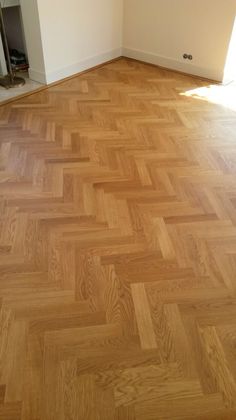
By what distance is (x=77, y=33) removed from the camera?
3734 mm

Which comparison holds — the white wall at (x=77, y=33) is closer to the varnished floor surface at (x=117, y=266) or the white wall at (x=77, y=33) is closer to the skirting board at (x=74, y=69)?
the skirting board at (x=74, y=69)

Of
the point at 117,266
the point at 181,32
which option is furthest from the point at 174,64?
the point at 117,266

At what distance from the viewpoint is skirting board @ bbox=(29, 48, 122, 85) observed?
370 centimetres

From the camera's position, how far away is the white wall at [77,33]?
341 cm

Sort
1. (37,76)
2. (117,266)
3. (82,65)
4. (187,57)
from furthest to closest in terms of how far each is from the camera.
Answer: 1. (82,65)
2. (187,57)
3. (37,76)
4. (117,266)

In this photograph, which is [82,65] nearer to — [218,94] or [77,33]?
[77,33]

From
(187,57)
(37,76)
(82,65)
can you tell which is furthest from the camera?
(82,65)

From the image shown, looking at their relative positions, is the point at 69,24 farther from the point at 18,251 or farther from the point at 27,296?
the point at 27,296

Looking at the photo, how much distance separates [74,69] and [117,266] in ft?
9.73

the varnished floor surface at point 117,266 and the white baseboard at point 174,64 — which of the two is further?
the white baseboard at point 174,64

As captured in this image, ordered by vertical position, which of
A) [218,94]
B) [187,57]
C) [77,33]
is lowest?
[218,94]

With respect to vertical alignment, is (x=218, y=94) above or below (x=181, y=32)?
below

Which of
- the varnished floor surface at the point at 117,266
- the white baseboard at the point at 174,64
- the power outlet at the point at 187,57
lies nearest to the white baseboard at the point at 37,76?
the varnished floor surface at the point at 117,266

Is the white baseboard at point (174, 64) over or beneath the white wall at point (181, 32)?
beneath
